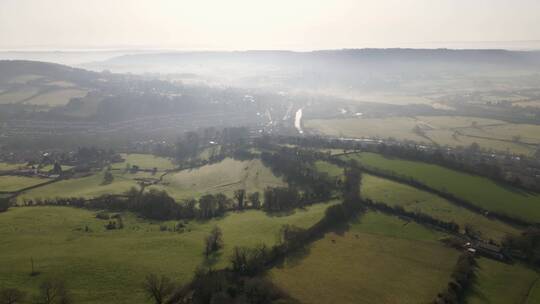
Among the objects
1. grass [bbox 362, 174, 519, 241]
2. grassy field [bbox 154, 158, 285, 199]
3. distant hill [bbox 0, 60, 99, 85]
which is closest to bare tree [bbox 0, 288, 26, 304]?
grassy field [bbox 154, 158, 285, 199]

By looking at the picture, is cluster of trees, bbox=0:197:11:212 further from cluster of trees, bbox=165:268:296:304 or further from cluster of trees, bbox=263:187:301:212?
cluster of trees, bbox=263:187:301:212

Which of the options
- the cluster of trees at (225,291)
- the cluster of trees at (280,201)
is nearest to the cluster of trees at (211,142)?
the cluster of trees at (280,201)

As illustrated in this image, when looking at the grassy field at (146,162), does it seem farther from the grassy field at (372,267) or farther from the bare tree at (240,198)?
the grassy field at (372,267)

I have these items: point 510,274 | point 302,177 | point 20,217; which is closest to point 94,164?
point 20,217

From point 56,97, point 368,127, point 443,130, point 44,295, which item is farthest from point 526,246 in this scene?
point 56,97

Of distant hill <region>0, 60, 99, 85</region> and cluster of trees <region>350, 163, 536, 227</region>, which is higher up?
distant hill <region>0, 60, 99, 85</region>

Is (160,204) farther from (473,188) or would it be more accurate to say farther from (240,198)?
(473,188)

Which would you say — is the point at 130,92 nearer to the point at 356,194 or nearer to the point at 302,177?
the point at 302,177
